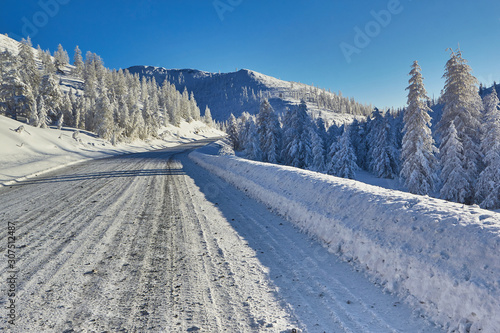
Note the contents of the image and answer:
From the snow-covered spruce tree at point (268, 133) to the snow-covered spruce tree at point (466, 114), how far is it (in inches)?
832

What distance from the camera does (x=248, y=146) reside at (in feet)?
131

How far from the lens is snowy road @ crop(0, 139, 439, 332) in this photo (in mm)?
2979

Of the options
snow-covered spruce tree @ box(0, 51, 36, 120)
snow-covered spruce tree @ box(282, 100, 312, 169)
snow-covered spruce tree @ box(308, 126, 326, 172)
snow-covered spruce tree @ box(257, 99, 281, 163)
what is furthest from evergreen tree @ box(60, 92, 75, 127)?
snow-covered spruce tree @ box(308, 126, 326, 172)

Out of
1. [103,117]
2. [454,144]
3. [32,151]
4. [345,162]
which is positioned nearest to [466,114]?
[454,144]

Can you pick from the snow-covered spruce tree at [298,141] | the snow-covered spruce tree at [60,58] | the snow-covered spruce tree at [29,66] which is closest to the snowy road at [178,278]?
the snow-covered spruce tree at [298,141]

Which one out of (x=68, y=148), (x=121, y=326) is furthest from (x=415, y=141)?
(x=68, y=148)

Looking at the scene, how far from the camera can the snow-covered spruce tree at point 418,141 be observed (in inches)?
834

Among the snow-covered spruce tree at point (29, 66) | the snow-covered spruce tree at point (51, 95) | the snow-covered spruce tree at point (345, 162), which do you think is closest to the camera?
the snow-covered spruce tree at point (345, 162)

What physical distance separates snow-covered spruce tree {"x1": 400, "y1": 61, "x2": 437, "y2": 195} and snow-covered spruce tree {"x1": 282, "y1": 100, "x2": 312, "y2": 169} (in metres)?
13.6

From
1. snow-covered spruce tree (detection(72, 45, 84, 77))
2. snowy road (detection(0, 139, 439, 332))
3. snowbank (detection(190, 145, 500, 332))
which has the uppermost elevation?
snow-covered spruce tree (detection(72, 45, 84, 77))

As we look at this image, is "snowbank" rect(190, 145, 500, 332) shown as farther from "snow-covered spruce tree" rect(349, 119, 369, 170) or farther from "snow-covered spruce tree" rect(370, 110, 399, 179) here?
"snow-covered spruce tree" rect(349, 119, 369, 170)

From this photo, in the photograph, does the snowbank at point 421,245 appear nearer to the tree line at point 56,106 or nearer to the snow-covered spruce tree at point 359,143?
the tree line at point 56,106

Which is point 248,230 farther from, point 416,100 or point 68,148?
point 68,148

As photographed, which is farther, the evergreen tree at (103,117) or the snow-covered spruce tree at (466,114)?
the evergreen tree at (103,117)
